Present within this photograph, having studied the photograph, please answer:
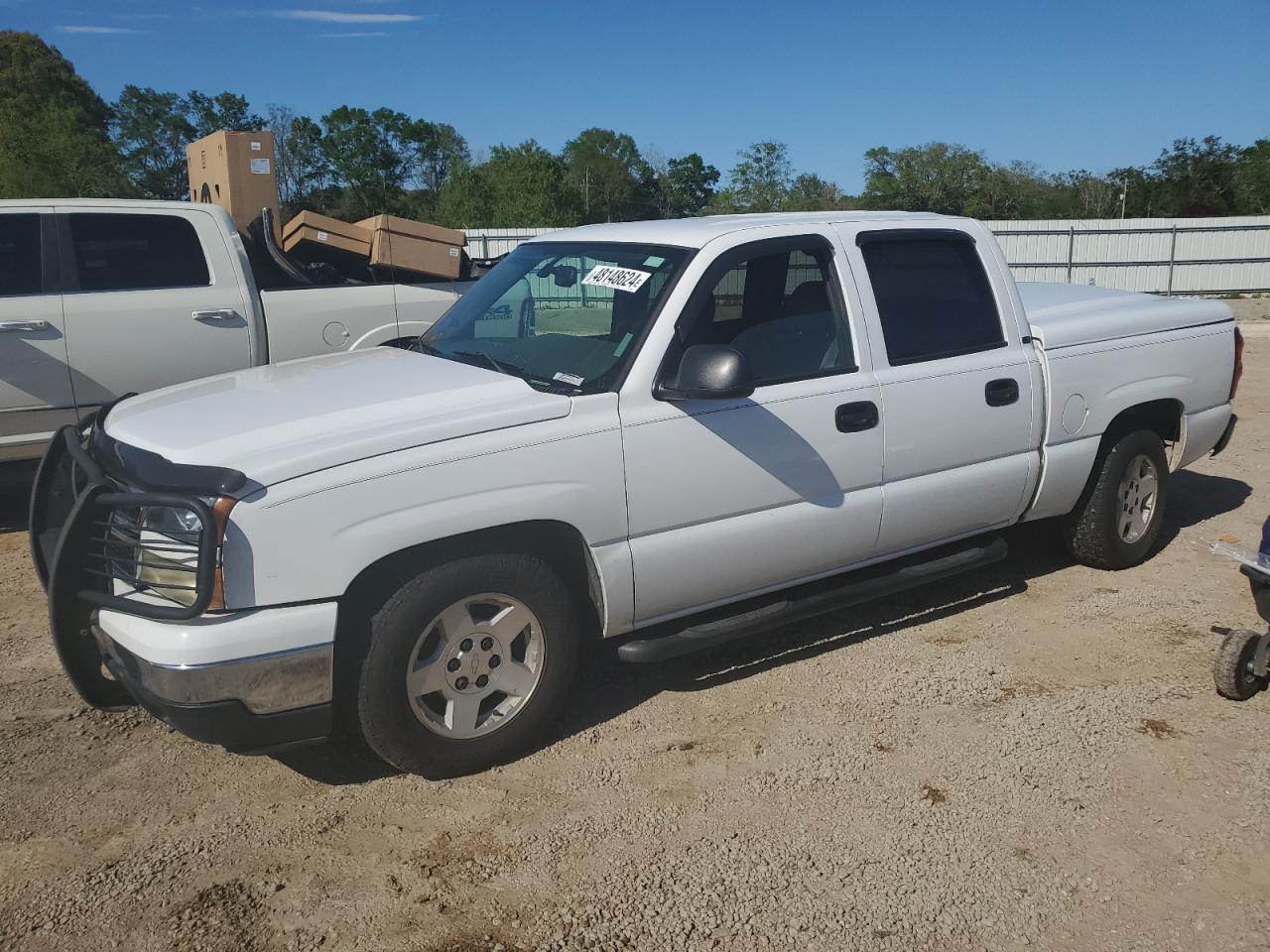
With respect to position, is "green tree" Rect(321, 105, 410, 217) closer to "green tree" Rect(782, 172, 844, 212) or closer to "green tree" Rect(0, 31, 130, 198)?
"green tree" Rect(0, 31, 130, 198)

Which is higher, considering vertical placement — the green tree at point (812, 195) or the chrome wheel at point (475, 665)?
the green tree at point (812, 195)

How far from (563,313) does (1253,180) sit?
190 ft

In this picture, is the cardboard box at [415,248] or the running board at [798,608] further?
the cardboard box at [415,248]

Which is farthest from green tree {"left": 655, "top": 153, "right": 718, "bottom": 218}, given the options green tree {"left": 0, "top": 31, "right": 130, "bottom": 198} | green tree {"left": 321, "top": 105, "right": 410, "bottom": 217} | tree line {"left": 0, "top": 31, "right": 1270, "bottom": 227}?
green tree {"left": 0, "top": 31, "right": 130, "bottom": 198}

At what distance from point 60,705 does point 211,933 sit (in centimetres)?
183

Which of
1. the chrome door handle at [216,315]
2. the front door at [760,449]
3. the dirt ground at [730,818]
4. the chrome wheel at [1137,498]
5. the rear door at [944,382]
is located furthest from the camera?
the chrome door handle at [216,315]

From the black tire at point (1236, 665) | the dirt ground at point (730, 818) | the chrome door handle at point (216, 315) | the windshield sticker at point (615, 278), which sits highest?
the windshield sticker at point (615, 278)

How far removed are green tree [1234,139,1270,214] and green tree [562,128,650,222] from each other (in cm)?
4436

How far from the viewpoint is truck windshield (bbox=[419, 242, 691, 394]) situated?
12.9 ft

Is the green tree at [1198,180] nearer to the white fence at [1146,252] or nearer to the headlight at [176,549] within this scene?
the white fence at [1146,252]

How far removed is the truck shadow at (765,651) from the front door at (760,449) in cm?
51

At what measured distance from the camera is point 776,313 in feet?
14.4

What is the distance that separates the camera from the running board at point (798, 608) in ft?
12.8

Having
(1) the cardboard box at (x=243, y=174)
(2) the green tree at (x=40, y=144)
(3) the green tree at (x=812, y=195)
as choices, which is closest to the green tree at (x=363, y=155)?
(2) the green tree at (x=40, y=144)
